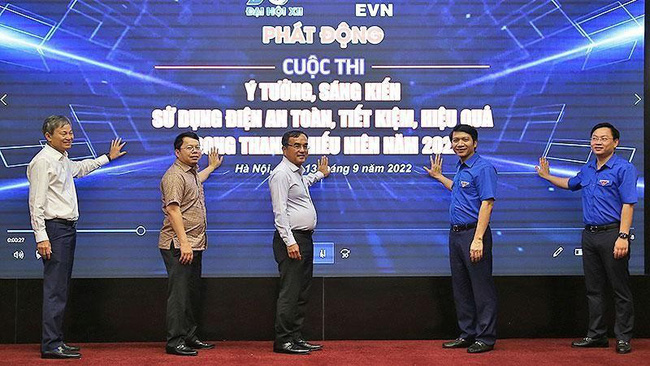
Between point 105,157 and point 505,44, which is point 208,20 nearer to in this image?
point 105,157

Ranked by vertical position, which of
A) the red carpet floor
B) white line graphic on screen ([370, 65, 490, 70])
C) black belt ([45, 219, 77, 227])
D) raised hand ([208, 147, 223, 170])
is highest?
white line graphic on screen ([370, 65, 490, 70])

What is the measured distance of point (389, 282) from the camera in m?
5.76

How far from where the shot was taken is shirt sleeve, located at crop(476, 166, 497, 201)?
5.30 meters

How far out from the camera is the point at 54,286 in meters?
5.11

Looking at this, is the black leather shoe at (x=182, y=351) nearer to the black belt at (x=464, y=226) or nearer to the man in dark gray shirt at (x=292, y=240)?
the man in dark gray shirt at (x=292, y=240)

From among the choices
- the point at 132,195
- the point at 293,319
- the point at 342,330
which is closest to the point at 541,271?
the point at 342,330

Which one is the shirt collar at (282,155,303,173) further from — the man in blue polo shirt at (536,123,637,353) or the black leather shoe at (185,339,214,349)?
the man in blue polo shirt at (536,123,637,353)

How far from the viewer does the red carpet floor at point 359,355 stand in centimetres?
498

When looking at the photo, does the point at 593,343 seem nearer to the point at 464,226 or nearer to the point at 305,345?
the point at 464,226

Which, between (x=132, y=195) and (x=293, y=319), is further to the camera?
(x=132, y=195)

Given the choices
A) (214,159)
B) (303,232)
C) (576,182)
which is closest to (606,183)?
(576,182)

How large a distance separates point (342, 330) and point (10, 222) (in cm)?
238

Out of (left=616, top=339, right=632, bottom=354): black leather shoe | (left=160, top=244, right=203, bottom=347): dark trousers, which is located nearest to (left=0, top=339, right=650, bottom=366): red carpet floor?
(left=616, top=339, right=632, bottom=354): black leather shoe

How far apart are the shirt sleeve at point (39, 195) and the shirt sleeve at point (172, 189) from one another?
27.7 inches
